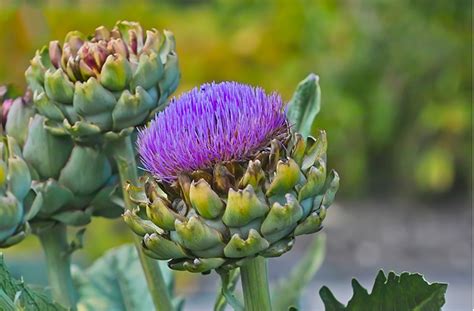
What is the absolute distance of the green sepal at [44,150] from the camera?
69cm

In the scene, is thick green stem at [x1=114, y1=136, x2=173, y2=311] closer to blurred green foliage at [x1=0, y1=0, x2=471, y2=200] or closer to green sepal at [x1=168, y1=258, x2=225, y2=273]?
green sepal at [x1=168, y1=258, x2=225, y2=273]

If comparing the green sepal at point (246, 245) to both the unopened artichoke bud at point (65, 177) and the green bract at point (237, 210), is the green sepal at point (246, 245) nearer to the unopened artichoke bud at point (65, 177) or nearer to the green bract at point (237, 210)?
the green bract at point (237, 210)

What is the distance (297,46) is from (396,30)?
0.47 metres

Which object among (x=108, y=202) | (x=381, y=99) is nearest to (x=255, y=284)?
(x=108, y=202)

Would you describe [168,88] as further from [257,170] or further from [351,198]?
[351,198]

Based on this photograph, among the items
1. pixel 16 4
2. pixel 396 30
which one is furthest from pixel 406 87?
pixel 16 4

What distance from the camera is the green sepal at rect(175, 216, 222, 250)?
55 centimetres

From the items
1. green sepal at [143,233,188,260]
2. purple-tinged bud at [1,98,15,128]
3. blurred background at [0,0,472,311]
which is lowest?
green sepal at [143,233,188,260]

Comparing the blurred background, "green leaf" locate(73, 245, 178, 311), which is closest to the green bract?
"green leaf" locate(73, 245, 178, 311)

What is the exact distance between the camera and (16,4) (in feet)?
13.5

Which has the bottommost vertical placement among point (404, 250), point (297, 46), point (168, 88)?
point (168, 88)

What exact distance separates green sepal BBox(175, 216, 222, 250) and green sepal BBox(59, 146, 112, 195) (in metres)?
0.17

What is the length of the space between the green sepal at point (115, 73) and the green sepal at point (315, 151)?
0.13 metres

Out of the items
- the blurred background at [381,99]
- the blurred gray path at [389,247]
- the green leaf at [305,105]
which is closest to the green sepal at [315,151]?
the green leaf at [305,105]
